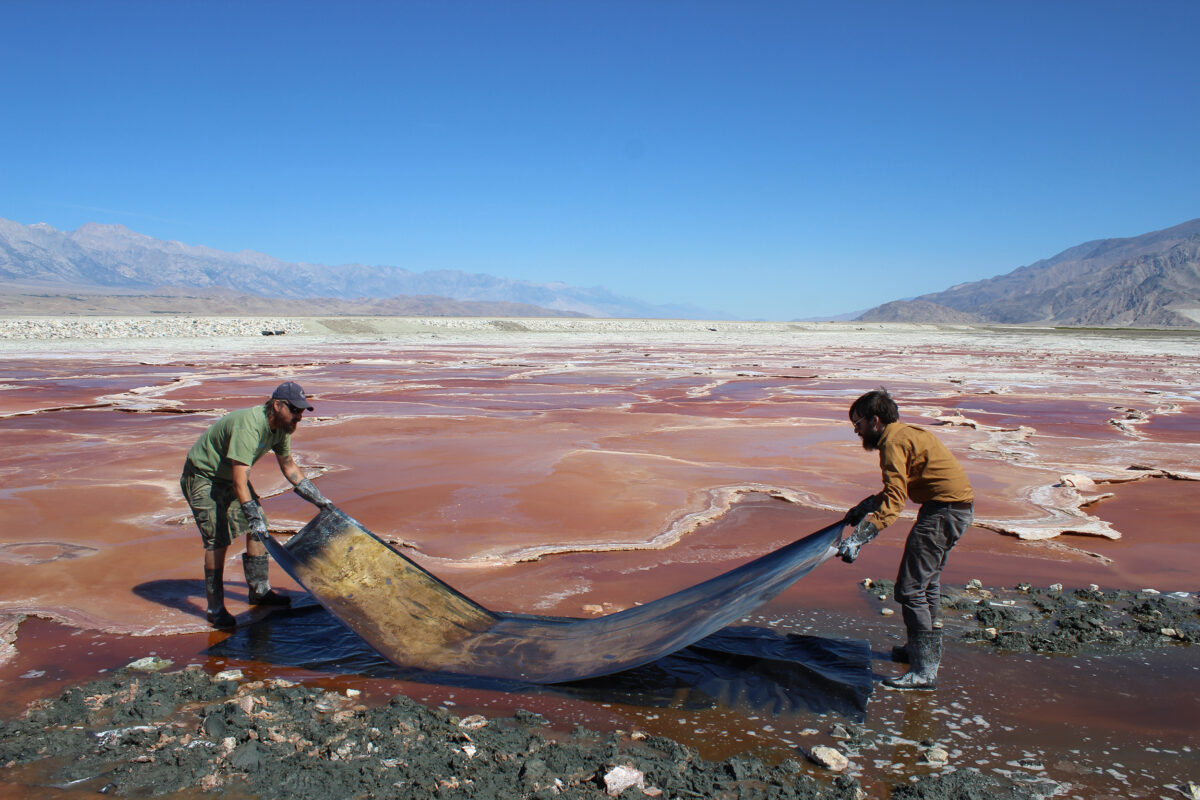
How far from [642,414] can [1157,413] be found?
897 centimetres

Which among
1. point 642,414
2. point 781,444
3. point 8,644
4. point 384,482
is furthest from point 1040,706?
point 642,414

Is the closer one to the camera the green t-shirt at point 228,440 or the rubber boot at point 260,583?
the green t-shirt at point 228,440

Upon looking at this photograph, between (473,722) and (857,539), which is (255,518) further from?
(857,539)

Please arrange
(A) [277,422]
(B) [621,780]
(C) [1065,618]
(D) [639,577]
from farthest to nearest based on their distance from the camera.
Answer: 1. (D) [639,577]
2. (C) [1065,618]
3. (A) [277,422]
4. (B) [621,780]

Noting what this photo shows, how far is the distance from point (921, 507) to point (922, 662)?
0.72 metres

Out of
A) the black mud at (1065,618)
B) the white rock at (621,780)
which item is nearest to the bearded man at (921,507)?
the black mud at (1065,618)

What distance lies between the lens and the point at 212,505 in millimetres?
4273

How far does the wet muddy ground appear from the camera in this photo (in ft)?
10.1

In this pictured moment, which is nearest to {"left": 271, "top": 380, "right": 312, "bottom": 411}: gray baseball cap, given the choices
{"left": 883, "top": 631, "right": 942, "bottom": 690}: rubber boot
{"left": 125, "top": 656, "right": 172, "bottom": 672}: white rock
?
{"left": 125, "top": 656, "right": 172, "bottom": 672}: white rock

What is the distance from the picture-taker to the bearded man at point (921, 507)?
141 inches

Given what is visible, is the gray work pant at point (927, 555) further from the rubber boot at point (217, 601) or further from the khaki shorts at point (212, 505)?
the rubber boot at point (217, 601)

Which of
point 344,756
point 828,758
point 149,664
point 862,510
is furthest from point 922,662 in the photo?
point 149,664

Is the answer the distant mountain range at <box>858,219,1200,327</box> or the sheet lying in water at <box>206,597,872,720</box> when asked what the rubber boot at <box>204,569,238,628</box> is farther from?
the distant mountain range at <box>858,219,1200,327</box>

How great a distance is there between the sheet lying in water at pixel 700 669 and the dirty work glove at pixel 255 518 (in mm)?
571
